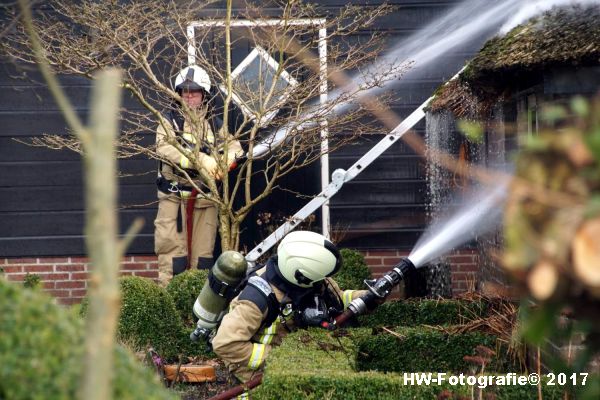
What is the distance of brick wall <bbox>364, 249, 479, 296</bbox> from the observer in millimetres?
9320

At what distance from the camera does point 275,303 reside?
5.43 meters

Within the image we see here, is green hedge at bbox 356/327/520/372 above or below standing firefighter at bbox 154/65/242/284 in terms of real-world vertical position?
below

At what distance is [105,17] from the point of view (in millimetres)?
7914

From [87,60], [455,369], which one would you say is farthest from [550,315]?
[87,60]

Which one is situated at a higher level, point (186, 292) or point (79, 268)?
point (79, 268)

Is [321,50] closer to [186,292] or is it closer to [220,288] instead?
[186,292]

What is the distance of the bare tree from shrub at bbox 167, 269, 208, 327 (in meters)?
0.56

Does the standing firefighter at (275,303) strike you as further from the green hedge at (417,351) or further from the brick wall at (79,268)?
the brick wall at (79,268)

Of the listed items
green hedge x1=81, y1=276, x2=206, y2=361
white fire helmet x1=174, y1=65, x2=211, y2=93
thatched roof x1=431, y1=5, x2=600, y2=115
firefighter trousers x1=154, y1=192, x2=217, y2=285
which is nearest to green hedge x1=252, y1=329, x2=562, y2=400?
thatched roof x1=431, y1=5, x2=600, y2=115

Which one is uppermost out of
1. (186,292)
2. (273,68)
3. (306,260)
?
(273,68)

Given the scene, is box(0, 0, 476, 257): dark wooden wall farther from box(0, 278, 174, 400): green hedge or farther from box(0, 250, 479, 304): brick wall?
box(0, 278, 174, 400): green hedge

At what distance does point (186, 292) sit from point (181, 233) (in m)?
1.54

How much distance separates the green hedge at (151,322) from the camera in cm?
662

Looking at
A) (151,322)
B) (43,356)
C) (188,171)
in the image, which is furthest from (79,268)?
(43,356)
